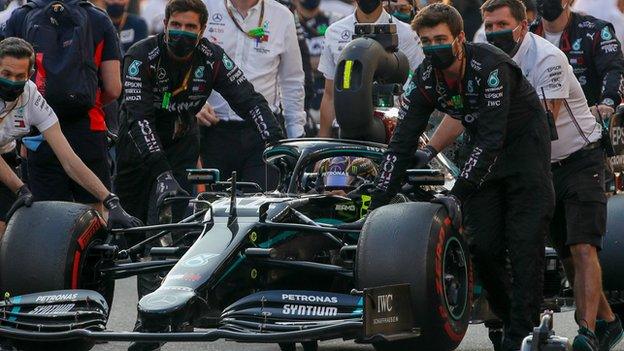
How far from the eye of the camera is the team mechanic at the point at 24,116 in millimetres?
9836

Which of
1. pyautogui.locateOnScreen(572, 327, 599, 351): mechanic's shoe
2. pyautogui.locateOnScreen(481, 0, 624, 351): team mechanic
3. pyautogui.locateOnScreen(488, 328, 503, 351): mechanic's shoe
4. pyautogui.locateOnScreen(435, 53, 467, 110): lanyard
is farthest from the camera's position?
pyautogui.locateOnScreen(488, 328, 503, 351): mechanic's shoe

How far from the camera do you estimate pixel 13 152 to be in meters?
10.9

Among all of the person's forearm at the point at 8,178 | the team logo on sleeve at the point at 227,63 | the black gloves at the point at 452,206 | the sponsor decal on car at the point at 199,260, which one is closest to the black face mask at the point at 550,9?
the team logo on sleeve at the point at 227,63

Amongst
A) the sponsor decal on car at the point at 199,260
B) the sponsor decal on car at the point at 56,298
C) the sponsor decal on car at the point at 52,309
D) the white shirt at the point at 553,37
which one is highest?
the white shirt at the point at 553,37

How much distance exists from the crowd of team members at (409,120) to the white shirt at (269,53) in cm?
1

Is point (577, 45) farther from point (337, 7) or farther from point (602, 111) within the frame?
point (337, 7)

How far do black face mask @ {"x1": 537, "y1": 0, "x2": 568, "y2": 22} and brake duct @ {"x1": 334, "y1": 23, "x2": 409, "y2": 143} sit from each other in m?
1.08

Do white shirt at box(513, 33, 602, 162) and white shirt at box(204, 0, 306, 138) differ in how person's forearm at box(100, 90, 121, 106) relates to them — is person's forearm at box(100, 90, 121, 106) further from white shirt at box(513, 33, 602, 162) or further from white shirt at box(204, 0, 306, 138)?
white shirt at box(513, 33, 602, 162)

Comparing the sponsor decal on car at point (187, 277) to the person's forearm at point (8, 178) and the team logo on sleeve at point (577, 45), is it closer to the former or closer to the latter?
the person's forearm at point (8, 178)

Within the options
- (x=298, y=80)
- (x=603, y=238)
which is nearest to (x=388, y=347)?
(x=603, y=238)

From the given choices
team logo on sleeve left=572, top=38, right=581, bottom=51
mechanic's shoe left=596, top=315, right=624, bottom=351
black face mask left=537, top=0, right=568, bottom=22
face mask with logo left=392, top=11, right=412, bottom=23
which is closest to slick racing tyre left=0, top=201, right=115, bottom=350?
mechanic's shoe left=596, top=315, right=624, bottom=351

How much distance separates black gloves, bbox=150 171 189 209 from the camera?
385 inches

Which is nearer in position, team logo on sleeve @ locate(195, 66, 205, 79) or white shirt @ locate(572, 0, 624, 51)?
team logo on sleeve @ locate(195, 66, 205, 79)

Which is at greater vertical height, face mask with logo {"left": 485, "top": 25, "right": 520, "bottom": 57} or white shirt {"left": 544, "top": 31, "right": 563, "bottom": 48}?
face mask with logo {"left": 485, "top": 25, "right": 520, "bottom": 57}
